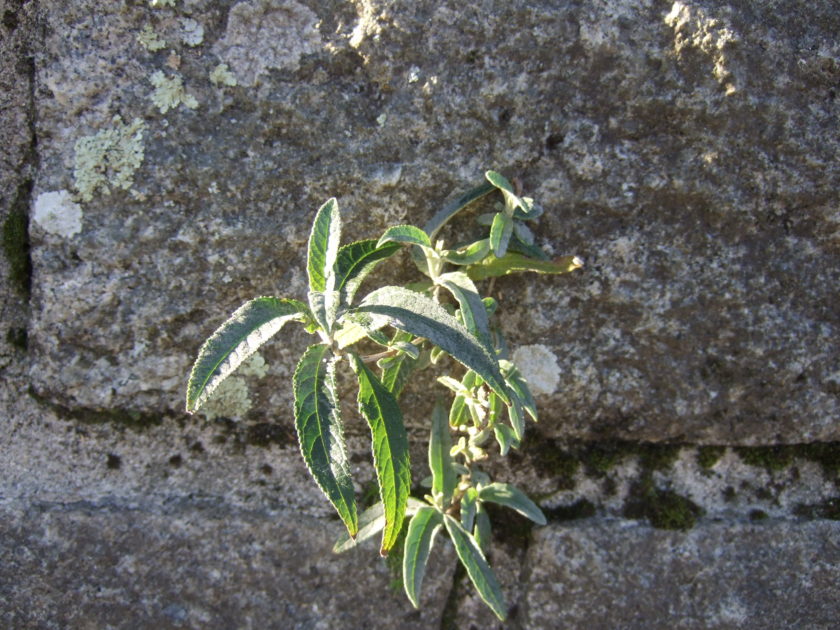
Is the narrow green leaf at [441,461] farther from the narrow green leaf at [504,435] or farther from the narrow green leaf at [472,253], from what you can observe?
the narrow green leaf at [472,253]

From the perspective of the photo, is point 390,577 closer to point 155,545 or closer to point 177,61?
point 155,545

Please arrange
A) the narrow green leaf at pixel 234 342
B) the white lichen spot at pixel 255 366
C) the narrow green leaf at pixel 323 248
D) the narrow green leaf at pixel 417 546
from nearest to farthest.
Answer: the narrow green leaf at pixel 234 342 < the narrow green leaf at pixel 323 248 < the narrow green leaf at pixel 417 546 < the white lichen spot at pixel 255 366

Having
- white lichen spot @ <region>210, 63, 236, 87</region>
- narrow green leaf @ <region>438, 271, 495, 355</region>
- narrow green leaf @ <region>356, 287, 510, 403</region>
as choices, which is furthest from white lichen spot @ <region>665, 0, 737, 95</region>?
white lichen spot @ <region>210, 63, 236, 87</region>

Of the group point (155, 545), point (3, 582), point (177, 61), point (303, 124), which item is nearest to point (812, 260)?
point (303, 124)

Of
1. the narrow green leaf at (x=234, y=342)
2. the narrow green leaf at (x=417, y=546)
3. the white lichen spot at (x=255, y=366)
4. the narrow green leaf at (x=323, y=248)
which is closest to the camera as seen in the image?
the narrow green leaf at (x=234, y=342)

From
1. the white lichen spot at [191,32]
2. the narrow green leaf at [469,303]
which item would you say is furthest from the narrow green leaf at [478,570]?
the white lichen spot at [191,32]

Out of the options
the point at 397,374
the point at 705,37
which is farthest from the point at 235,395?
the point at 705,37
